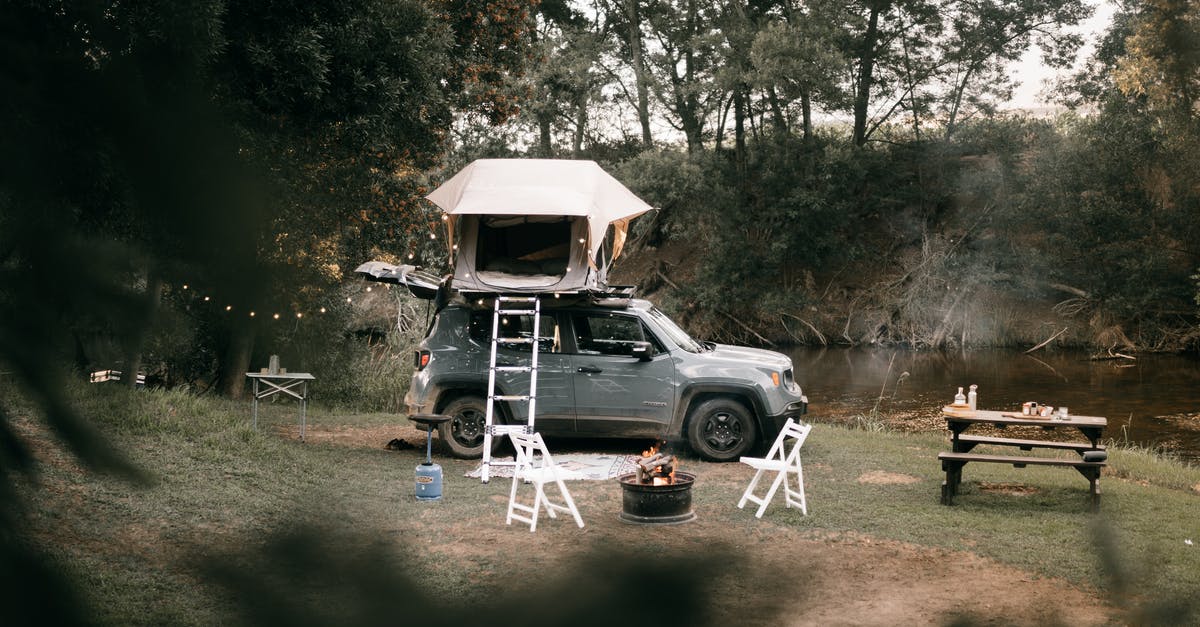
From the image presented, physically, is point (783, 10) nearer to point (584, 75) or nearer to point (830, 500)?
point (584, 75)

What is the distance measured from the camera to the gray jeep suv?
10.8m

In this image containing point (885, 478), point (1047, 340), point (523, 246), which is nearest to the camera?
point (885, 478)

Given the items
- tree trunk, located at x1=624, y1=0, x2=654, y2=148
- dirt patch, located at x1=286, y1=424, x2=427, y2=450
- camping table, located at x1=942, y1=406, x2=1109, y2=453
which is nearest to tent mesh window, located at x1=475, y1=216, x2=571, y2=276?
dirt patch, located at x1=286, y1=424, x2=427, y2=450

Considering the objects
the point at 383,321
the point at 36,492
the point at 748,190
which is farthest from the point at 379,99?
the point at 748,190

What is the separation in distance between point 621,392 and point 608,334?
0.70m

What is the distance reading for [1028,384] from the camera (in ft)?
66.5

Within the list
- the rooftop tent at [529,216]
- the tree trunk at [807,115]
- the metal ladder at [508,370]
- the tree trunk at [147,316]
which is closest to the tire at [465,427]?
the metal ladder at [508,370]

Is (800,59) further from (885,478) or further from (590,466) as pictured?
(590,466)

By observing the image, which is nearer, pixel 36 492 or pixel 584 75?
pixel 36 492

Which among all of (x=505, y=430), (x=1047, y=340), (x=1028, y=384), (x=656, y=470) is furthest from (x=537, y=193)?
(x=1047, y=340)

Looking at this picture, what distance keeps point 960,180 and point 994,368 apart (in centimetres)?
1054

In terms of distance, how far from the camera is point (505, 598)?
518mm

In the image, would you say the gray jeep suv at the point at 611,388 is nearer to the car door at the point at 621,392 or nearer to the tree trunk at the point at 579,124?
the car door at the point at 621,392

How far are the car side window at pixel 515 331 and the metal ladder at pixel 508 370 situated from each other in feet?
0.27
